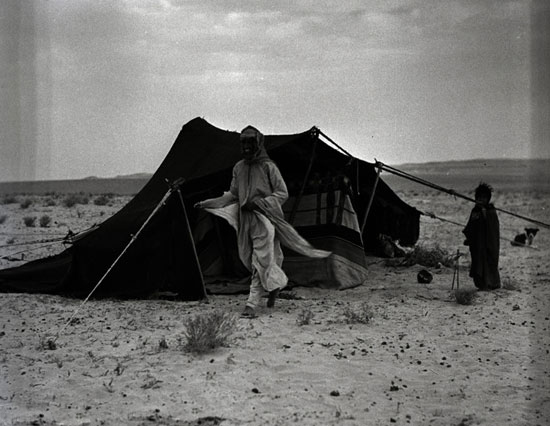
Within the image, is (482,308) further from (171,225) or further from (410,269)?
(171,225)

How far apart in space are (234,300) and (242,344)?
6.60 feet

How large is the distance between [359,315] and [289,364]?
1830 millimetres

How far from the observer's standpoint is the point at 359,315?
7.24m

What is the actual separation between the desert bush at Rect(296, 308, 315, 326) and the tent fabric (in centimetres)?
134

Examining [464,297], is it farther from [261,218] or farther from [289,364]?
[289,364]

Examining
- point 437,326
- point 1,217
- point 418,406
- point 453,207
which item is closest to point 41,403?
point 418,406

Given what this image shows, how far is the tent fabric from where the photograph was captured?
8016 mm

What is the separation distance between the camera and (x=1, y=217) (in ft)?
63.8

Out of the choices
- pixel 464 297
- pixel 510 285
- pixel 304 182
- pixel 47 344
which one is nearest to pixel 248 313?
pixel 47 344

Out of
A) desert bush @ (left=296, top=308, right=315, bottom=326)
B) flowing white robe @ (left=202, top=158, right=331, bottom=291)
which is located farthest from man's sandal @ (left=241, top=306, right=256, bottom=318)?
desert bush @ (left=296, top=308, right=315, bottom=326)

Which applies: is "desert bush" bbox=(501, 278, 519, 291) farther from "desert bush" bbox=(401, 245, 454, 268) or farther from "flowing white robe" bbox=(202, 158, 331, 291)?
"flowing white robe" bbox=(202, 158, 331, 291)

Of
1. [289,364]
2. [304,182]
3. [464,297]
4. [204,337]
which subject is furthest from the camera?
[304,182]

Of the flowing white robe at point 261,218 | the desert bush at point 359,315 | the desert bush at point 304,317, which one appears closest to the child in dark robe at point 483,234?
the desert bush at point 359,315

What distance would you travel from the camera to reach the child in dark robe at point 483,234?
858 centimetres
